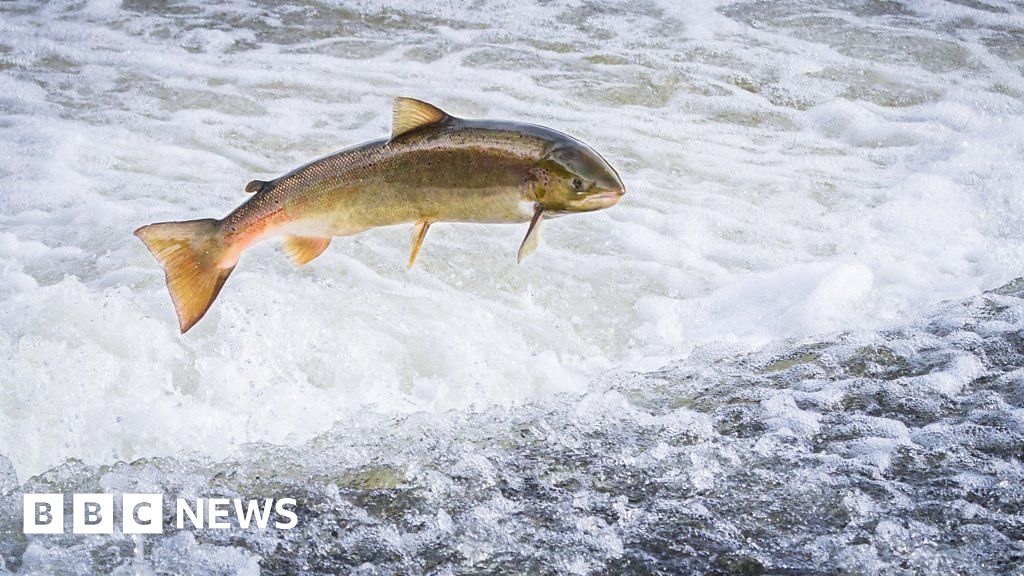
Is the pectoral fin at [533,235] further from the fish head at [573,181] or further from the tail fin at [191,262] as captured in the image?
the tail fin at [191,262]

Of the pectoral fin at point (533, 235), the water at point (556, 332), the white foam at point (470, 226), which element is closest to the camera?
the pectoral fin at point (533, 235)

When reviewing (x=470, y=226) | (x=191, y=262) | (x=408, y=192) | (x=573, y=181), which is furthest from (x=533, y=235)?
(x=470, y=226)

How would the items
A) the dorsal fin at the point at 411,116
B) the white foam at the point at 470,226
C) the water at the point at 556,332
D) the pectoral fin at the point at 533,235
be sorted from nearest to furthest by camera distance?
the pectoral fin at the point at 533,235 → the dorsal fin at the point at 411,116 → the water at the point at 556,332 → the white foam at the point at 470,226

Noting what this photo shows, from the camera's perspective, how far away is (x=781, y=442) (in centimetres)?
285

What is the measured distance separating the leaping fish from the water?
892mm

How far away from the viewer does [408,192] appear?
1.78 metres

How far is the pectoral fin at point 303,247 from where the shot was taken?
186 cm

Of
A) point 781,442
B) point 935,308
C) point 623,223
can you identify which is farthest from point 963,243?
point 781,442

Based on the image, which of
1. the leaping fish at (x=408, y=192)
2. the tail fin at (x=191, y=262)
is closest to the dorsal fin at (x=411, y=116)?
the leaping fish at (x=408, y=192)

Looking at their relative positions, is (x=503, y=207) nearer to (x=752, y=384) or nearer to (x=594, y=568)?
(x=594, y=568)

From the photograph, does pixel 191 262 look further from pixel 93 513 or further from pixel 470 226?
pixel 470 226

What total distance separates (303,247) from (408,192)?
0.74 feet

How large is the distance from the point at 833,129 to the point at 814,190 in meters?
0.96

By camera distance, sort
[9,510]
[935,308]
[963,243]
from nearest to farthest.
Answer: [9,510], [935,308], [963,243]
